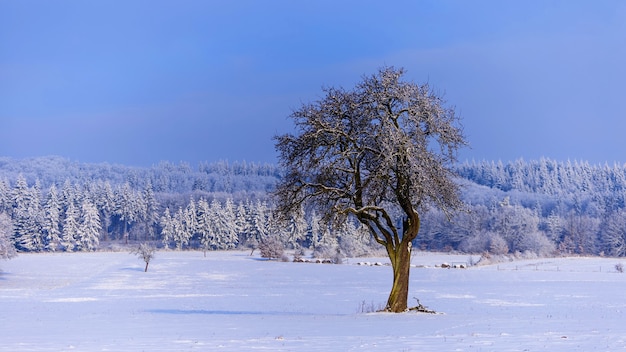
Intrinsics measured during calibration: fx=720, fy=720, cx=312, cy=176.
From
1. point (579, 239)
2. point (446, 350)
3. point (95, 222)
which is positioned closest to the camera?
point (446, 350)

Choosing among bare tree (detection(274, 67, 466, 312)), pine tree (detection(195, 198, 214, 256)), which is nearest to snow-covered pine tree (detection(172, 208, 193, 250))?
pine tree (detection(195, 198, 214, 256))

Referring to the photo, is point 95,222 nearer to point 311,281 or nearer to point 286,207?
point 311,281

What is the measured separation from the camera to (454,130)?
26234 millimetres

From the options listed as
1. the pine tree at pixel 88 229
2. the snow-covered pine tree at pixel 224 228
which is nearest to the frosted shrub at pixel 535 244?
the snow-covered pine tree at pixel 224 228

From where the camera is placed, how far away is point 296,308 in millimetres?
36062

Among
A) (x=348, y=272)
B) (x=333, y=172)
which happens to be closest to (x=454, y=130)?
(x=333, y=172)

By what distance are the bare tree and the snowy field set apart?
397cm

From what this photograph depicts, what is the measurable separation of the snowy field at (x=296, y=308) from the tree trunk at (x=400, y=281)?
1.02 m

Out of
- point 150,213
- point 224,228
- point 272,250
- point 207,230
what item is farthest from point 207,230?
point 272,250

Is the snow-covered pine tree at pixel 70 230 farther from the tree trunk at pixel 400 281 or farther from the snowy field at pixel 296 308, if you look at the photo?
the tree trunk at pixel 400 281

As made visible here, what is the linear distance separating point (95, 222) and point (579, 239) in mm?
93977

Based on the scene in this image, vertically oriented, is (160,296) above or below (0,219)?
below

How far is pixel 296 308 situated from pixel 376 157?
12952 mm

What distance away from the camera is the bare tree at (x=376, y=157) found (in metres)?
25.2
